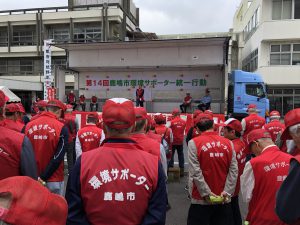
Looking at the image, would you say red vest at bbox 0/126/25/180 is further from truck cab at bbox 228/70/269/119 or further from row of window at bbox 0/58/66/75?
row of window at bbox 0/58/66/75

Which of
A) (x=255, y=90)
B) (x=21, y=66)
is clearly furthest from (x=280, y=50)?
(x=21, y=66)

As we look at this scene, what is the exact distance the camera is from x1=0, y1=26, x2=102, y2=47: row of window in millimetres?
36219

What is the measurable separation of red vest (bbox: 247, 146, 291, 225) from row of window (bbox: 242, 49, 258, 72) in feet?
83.8

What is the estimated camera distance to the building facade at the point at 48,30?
34.5 metres

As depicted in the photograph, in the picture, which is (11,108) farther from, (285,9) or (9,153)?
(285,9)

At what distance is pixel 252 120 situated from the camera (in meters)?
7.19

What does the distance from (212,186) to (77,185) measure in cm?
211

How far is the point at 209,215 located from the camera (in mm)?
3783

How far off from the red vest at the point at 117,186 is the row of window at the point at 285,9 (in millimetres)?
25717

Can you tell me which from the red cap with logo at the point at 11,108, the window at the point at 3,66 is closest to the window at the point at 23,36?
the window at the point at 3,66

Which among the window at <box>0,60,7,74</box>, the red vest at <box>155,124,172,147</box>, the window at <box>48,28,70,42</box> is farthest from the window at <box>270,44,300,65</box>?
the window at <box>0,60,7,74</box>

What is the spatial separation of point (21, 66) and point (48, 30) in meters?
5.34

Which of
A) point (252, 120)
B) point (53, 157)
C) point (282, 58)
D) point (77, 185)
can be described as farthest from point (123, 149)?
point (282, 58)

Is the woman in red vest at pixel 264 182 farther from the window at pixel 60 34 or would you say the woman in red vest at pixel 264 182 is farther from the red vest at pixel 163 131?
the window at pixel 60 34
